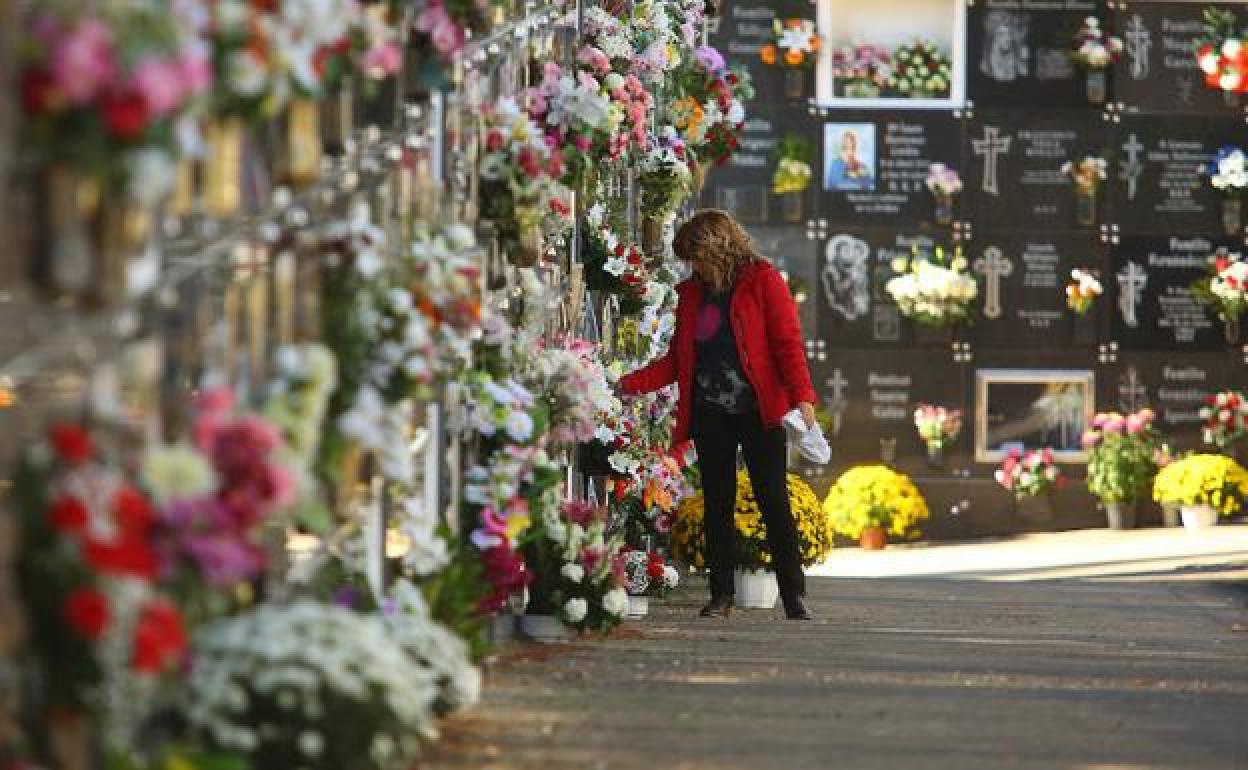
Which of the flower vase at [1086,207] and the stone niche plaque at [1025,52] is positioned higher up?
the stone niche plaque at [1025,52]

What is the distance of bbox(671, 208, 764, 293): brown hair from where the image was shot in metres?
7.28

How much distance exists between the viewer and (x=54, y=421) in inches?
118

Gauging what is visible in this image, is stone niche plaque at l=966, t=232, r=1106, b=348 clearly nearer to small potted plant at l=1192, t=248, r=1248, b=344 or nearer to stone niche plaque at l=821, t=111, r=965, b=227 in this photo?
stone niche plaque at l=821, t=111, r=965, b=227

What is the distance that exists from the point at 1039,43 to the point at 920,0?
81cm

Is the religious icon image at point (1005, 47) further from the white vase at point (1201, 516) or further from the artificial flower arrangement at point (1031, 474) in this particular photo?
the white vase at point (1201, 516)

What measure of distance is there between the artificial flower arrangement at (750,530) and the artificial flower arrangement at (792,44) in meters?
6.96

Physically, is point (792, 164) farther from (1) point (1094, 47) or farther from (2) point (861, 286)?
(1) point (1094, 47)

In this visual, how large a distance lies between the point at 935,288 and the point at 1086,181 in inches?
47.5

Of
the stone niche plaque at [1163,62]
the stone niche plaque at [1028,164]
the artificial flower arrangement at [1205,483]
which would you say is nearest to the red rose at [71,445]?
the artificial flower arrangement at [1205,483]

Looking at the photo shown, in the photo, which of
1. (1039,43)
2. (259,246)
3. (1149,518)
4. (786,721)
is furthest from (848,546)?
(259,246)

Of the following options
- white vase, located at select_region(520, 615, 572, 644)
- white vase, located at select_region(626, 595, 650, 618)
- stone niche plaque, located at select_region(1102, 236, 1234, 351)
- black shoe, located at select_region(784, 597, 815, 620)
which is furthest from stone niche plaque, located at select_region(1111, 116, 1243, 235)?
white vase, located at select_region(520, 615, 572, 644)

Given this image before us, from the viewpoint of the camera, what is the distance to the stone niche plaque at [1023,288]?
15.1 metres

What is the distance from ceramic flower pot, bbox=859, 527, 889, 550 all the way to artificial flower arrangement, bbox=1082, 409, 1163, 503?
1.33 metres

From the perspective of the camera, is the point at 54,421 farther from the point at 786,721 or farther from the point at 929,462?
the point at 929,462
